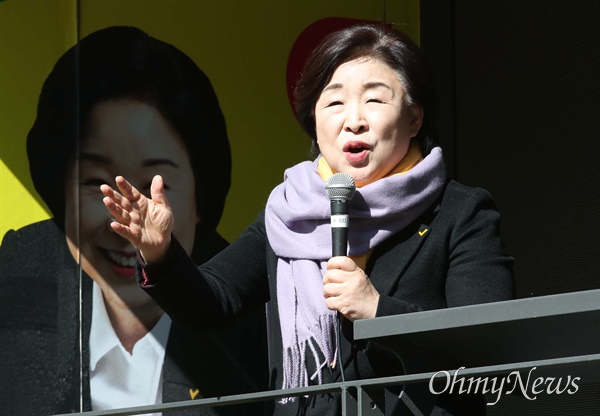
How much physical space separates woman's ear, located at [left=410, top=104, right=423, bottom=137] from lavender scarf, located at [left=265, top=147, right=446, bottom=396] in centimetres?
7

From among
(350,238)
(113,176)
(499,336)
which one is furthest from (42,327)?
(499,336)

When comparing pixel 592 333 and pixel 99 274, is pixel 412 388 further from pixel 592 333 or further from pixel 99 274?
pixel 99 274

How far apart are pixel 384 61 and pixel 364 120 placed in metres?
0.17

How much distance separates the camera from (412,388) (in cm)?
254

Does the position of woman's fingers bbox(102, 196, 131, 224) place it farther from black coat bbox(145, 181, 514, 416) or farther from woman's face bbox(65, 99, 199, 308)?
woman's face bbox(65, 99, 199, 308)

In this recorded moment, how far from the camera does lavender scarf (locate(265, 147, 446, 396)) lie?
9.05 ft

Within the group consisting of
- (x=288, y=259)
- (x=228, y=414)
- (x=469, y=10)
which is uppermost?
(x=469, y=10)

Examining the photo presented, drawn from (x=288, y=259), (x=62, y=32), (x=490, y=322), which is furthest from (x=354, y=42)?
(x=62, y=32)

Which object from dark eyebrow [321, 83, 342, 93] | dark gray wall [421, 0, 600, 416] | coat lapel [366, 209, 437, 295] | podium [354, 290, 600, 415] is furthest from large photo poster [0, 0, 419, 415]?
podium [354, 290, 600, 415]

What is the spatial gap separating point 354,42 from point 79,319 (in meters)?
1.88

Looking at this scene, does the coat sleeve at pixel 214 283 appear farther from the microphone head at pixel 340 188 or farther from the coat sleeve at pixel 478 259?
the coat sleeve at pixel 478 259

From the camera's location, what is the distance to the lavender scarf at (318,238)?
2758mm

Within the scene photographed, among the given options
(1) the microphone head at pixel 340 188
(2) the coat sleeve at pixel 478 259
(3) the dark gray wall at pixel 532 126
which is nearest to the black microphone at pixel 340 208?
(1) the microphone head at pixel 340 188

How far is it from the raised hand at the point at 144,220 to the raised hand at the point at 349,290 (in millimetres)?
410
